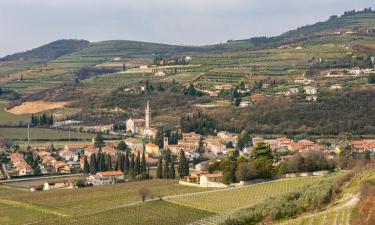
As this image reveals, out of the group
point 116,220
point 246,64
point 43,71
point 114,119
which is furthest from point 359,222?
point 43,71

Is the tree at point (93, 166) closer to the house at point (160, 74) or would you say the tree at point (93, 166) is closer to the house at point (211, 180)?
the house at point (211, 180)

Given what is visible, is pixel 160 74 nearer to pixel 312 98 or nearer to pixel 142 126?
pixel 142 126

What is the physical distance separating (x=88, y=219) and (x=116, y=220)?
1746 millimetres

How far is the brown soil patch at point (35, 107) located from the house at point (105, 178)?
61807mm

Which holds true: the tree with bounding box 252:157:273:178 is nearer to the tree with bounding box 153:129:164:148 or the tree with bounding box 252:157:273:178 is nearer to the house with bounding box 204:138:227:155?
the house with bounding box 204:138:227:155

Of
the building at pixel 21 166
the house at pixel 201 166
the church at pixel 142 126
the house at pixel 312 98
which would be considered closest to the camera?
the building at pixel 21 166

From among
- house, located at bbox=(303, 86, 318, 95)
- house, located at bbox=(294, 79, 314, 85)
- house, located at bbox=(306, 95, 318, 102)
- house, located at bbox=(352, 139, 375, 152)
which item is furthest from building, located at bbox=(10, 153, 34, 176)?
house, located at bbox=(294, 79, 314, 85)

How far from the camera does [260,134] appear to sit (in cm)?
9944

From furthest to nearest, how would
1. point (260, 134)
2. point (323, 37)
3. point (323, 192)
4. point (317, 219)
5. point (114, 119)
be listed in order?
point (323, 37), point (114, 119), point (260, 134), point (323, 192), point (317, 219)

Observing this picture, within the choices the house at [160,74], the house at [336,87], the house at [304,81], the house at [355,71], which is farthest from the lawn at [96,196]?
the house at [160,74]

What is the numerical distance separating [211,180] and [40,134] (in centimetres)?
4576

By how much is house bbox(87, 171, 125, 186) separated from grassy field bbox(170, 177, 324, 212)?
47.8ft

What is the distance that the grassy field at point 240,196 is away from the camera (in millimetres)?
50875

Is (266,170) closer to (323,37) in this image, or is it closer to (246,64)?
(246,64)
